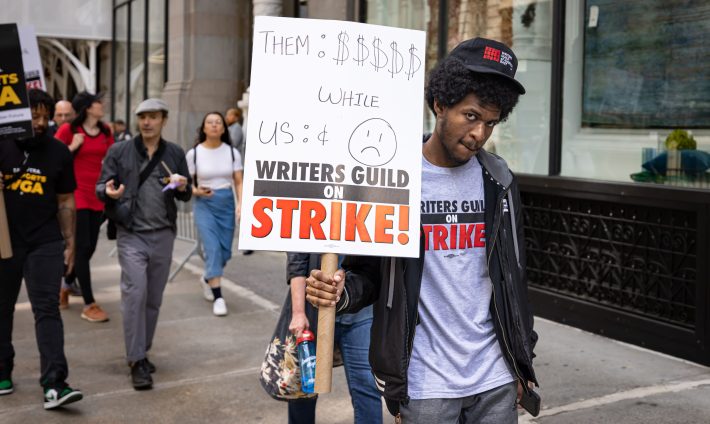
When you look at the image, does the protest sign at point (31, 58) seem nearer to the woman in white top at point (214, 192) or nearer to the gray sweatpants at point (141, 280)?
the woman in white top at point (214, 192)

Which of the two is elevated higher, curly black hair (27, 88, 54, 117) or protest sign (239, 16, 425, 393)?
curly black hair (27, 88, 54, 117)

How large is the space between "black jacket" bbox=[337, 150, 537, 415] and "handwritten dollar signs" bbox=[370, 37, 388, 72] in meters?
0.46

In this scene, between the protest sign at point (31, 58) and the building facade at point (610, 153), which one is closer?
the building facade at point (610, 153)

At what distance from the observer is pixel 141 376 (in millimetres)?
6043

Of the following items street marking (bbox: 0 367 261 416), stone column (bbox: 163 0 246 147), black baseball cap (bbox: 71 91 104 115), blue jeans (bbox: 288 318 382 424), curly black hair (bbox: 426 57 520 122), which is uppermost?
stone column (bbox: 163 0 246 147)

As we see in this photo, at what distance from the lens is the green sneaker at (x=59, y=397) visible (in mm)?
5430

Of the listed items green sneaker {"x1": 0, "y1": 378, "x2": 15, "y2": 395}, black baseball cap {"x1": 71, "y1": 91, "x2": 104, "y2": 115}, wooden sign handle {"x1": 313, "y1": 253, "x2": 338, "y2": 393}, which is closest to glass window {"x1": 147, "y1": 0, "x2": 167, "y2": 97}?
black baseball cap {"x1": 71, "y1": 91, "x2": 104, "y2": 115}

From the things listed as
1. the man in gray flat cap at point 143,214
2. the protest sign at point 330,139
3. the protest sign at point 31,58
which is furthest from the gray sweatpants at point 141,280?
the protest sign at point 330,139

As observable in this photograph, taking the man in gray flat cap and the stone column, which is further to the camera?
the stone column

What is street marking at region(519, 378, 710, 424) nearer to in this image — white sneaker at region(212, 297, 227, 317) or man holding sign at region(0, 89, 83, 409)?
man holding sign at region(0, 89, 83, 409)

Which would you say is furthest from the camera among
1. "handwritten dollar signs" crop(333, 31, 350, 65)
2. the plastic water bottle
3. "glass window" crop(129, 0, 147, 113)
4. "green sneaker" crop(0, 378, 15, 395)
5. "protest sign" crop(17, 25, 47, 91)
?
"glass window" crop(129, 0, 147, 113)

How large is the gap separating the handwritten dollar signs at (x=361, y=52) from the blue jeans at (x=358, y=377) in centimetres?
150

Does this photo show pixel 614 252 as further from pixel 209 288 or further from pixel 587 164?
pixel 209 288

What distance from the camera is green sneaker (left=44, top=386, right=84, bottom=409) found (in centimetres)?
543
